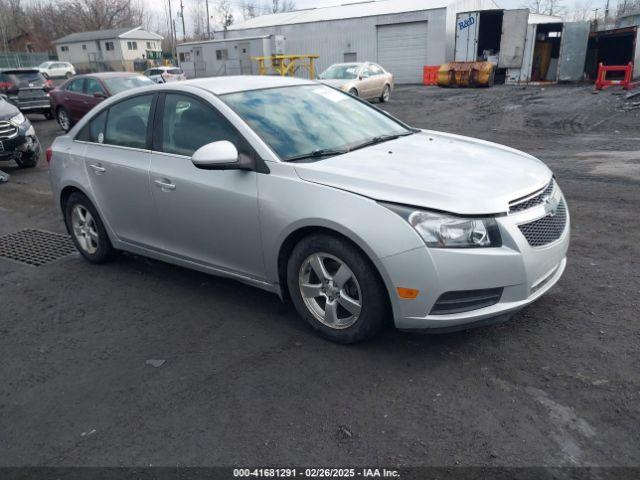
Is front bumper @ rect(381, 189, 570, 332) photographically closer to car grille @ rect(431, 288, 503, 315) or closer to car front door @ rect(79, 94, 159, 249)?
car grille @ rect(431, 288, 503, 315)

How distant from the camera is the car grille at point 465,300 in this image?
3113mm

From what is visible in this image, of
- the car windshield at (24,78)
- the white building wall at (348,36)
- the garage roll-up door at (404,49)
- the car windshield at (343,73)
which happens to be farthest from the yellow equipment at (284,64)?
the car windshield at (24,78)

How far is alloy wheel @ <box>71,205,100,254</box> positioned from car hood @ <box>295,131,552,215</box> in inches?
107

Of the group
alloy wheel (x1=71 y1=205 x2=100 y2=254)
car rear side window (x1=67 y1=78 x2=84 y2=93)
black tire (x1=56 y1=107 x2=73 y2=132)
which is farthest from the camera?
black tire (x1=56 y1=107 x2=73 y2=132)

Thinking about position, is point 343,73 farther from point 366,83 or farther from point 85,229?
point 85,229

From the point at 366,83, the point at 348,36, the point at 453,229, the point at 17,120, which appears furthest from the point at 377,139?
the point at 348,36

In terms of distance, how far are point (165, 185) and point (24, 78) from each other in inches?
714

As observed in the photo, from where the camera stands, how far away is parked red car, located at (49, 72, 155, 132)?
13.9 meters

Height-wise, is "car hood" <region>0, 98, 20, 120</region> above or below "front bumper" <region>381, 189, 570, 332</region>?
above

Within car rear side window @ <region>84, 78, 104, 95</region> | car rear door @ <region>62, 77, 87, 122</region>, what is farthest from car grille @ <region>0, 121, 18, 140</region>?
car rear door @ <region>62, 77, 87, 122</region>

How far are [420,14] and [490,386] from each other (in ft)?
105

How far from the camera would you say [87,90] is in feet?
47.5

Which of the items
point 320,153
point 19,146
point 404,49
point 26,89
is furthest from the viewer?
point 404,49

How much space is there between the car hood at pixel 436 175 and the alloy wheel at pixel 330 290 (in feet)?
1.71
